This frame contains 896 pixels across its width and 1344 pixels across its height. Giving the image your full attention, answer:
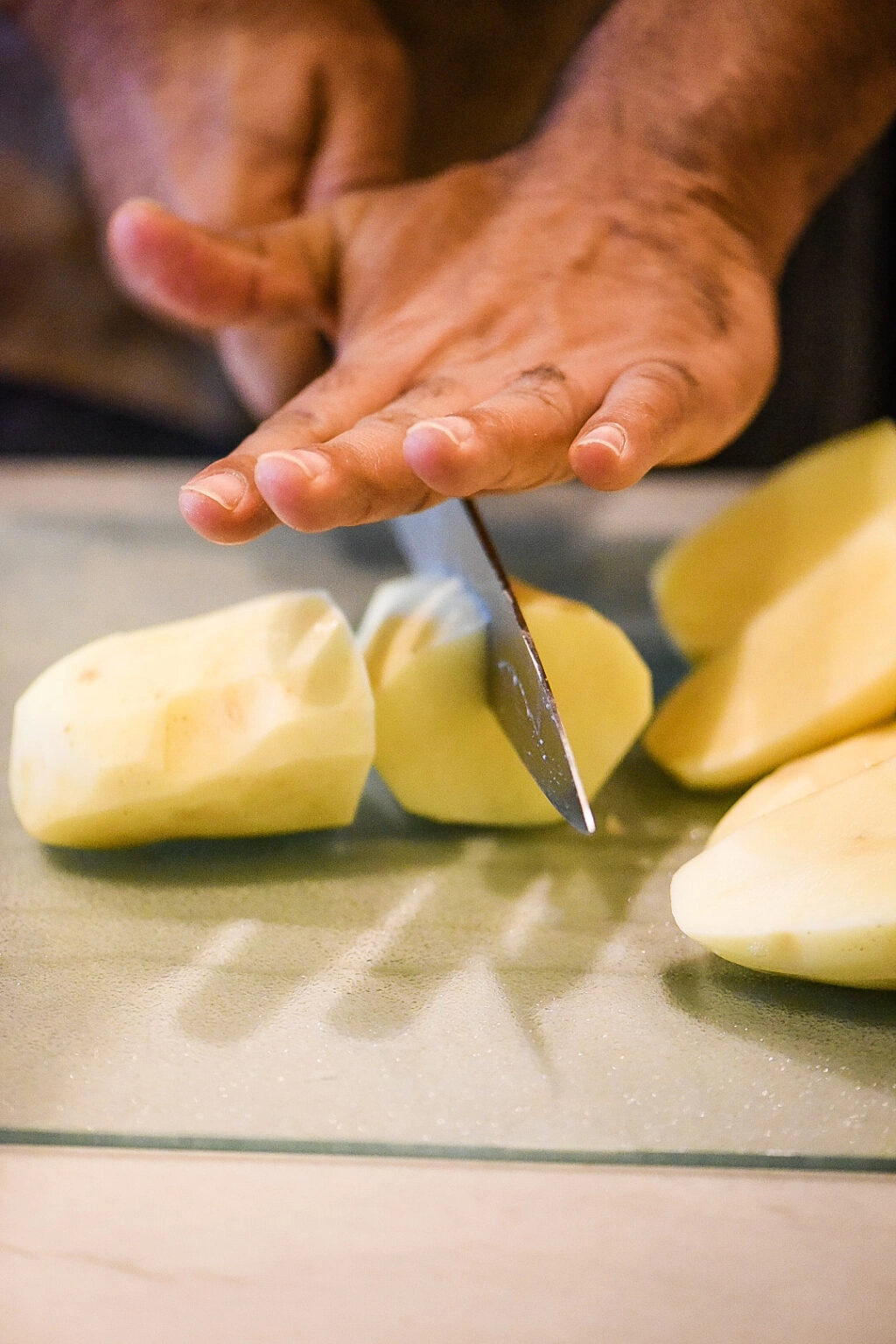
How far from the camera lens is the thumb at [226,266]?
1.05 metres

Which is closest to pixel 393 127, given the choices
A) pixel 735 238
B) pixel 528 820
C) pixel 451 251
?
pixel 451 251

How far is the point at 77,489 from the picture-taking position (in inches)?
61.9

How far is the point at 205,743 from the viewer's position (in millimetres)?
771

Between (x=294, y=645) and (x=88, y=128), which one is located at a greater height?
(x=88, y=128)

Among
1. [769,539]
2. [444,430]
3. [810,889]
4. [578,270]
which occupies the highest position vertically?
[444,430]

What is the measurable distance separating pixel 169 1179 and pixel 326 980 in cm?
16

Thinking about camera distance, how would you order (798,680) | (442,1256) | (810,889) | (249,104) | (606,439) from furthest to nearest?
(249,104) → (798,680) → (606,439) → (810,889) → (442,1256)

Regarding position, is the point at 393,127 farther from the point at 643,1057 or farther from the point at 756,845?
the point at 643,1057

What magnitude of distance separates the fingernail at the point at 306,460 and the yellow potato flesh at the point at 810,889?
1.12 feet

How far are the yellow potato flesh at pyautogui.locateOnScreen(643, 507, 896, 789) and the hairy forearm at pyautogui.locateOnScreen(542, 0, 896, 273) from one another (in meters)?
0.52

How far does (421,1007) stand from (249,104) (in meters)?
1.20

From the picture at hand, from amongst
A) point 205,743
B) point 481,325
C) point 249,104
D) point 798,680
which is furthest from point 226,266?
point 798,680

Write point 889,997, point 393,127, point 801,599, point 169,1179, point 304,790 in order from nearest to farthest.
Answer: point 169,1179, point 889,997, point 304,790, point 801,599, point 393,127

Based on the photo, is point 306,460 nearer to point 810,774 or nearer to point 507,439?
point 507,439
